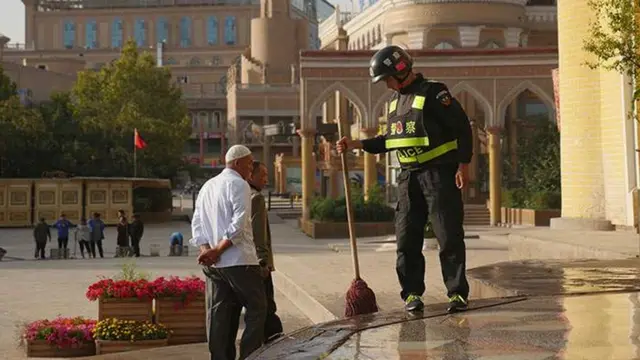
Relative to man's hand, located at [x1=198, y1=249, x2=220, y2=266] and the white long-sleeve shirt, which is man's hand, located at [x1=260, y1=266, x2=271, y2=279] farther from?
man's hand, located at [x1=198, y1=249, x2=220, y2=266]

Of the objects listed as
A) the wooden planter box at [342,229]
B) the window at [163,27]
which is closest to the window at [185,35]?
the window at [163,27]

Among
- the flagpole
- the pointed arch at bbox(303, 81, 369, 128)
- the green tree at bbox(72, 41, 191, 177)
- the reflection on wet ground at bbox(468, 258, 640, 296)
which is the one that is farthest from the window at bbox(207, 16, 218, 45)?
the reflection on wet ground at bbox(468, 258, 640, 296)

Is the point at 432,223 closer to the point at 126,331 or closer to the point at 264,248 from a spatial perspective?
the point at 264,248

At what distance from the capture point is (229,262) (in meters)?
7.18

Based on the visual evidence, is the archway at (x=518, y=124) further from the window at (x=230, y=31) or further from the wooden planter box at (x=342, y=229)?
the window at (x=230, y=31)

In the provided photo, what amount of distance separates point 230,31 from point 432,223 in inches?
4587

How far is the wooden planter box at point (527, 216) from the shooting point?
36.2 metres

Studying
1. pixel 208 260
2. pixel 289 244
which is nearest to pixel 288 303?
pixel 208 260

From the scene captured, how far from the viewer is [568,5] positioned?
57.6ft

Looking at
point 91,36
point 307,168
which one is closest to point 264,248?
point 307,168

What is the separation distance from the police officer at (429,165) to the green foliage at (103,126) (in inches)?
1674

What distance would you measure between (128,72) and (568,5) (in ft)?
130

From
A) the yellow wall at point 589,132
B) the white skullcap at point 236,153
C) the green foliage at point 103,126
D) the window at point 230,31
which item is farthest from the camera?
the window at point 230,31

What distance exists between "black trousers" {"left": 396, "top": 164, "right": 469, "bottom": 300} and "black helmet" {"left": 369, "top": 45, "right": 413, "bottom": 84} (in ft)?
2.05
